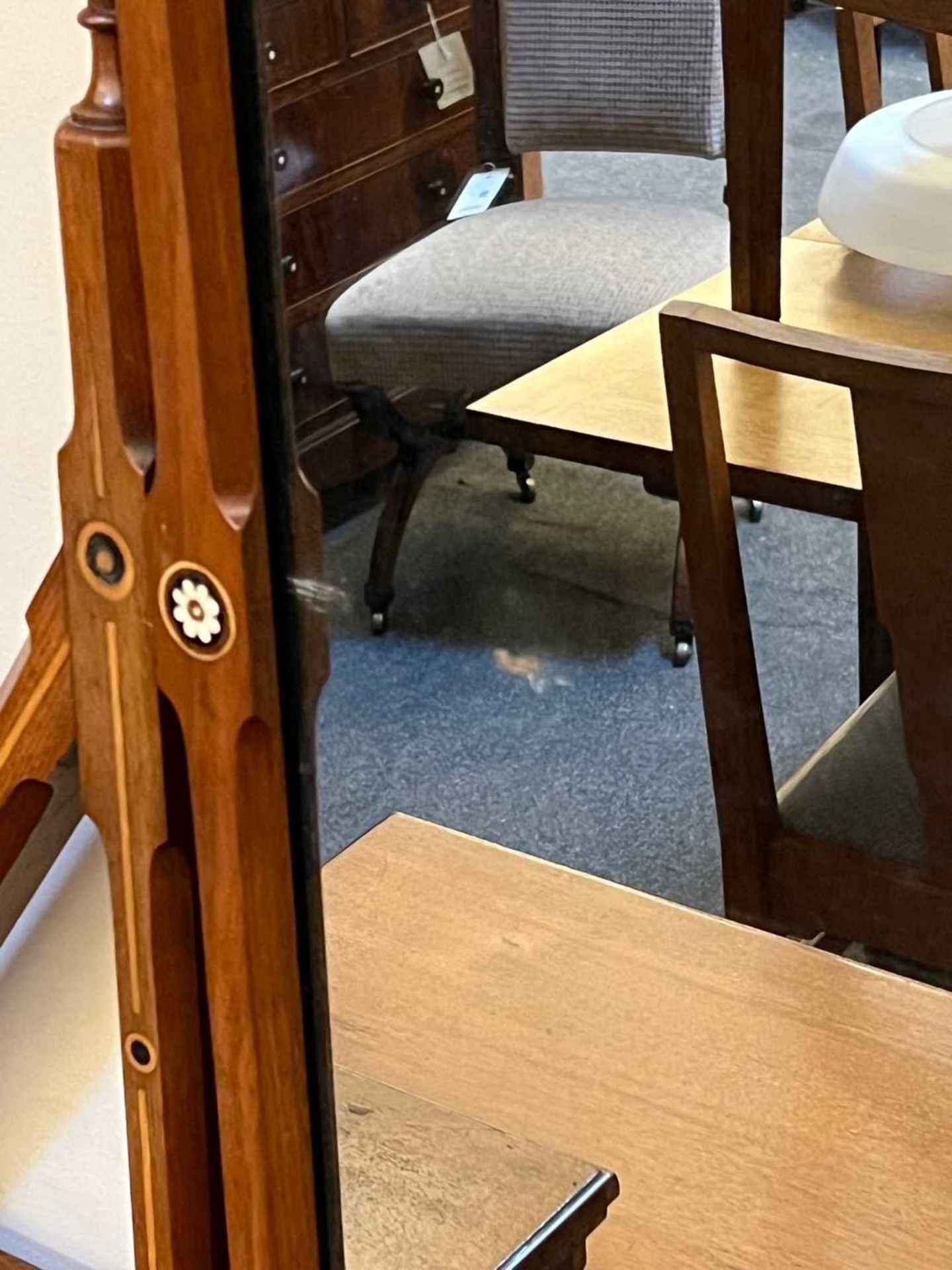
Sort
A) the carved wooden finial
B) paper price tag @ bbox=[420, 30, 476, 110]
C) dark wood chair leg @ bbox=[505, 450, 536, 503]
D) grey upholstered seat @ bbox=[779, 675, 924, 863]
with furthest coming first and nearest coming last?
grey upholstered seat @ bbox=[779, 675, 924, 863]
dark wood chair leg @ bbox=[505, 450, 536, 503]
paper price tag @ bbox=[420, 30, 476, 110]
the carved wooden finial

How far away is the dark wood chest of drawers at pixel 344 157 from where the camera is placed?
290 millimetres

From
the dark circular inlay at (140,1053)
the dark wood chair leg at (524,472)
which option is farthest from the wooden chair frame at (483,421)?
the dark circular inlay at (140,1053)

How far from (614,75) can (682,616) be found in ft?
0.64

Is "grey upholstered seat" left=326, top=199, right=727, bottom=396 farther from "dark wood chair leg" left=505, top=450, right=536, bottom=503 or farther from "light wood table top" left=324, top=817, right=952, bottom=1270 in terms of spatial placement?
"light wood table top" left=324, top=817, right=952, bottom=1270

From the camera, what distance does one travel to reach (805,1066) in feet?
1.72

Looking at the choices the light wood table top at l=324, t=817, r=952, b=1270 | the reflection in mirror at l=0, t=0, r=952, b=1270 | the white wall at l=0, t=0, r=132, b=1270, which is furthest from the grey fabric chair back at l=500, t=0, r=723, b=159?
the light wood table top at l=324, t=817, r=952, b=1270

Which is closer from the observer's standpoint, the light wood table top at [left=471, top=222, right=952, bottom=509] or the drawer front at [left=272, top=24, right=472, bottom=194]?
the drawer front at [left=272, top=24, right=472, bottom=194]

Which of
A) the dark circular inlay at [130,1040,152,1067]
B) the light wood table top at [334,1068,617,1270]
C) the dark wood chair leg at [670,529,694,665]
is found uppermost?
the dark circular inlay at [130,1040,152,1067]

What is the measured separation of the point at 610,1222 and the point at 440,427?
260mm

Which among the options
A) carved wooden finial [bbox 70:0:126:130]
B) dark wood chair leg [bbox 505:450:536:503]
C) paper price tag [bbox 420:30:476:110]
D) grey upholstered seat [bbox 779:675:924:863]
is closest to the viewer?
carved wooden finial [bbox 70:0:126:130]

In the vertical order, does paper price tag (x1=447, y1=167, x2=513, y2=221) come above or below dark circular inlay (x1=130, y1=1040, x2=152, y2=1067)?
above

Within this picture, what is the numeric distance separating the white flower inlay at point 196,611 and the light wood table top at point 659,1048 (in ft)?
0.82

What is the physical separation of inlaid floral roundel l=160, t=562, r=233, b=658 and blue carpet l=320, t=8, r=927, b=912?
153 millimetres

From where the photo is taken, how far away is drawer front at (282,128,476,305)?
30 cm
